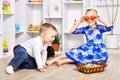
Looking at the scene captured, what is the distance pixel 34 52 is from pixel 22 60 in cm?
13

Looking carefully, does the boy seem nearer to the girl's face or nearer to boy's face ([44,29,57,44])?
boy's face ([44,29,57,44])

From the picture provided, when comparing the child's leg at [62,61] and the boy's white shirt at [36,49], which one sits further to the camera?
the child's leg at [62,61]

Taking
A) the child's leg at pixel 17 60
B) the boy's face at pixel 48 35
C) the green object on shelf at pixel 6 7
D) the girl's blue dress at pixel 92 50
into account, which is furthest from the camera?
the green object on shelf at pixel 6 7

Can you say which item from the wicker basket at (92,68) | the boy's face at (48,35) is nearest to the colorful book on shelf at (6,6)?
the boy's face at (48,35)

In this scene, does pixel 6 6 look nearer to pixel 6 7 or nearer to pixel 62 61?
pixel 6 7

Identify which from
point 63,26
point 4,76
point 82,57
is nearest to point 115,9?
point 63,26

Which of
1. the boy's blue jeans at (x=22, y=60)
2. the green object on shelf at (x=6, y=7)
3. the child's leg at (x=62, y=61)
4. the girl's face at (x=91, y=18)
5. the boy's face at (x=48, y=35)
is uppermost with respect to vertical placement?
the green object on shelf at (x=6, y=7)

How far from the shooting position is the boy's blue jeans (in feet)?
7.13

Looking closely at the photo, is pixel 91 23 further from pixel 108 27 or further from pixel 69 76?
pixel 69 76

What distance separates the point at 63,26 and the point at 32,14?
670 mm

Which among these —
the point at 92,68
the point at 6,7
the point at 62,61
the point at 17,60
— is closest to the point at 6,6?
the point at 6,7

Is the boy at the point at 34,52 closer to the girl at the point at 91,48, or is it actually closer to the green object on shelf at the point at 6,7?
the girl at the point at 91,48

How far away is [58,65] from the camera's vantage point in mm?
2535

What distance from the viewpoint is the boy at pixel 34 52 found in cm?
218
